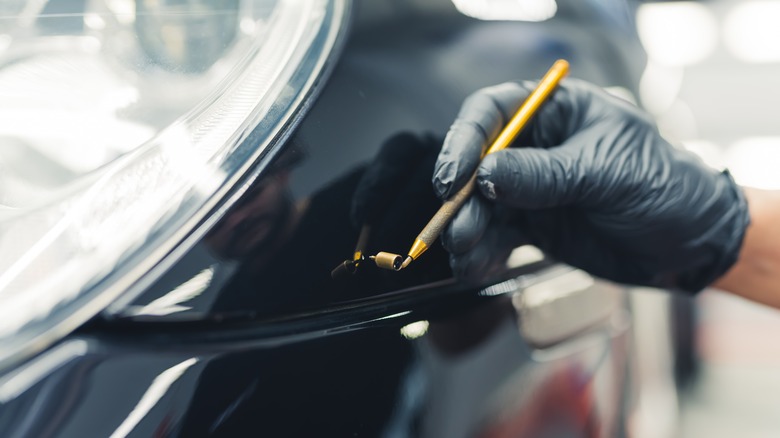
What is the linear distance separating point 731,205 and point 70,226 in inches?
28.0

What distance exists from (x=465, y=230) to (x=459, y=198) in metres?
0.03

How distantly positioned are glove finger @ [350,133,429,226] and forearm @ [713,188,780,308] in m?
0.52

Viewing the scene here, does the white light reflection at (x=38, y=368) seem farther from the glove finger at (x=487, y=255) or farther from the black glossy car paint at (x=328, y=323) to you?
the glove finger at (x=487, y=255)

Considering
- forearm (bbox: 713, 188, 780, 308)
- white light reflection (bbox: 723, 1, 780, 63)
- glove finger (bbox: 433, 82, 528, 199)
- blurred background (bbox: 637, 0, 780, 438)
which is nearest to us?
glove finger (bbox: 433, 82, 528, 199)

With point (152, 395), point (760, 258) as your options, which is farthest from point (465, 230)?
point (760, 258)

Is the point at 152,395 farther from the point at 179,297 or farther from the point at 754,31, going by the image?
the point at 754,31

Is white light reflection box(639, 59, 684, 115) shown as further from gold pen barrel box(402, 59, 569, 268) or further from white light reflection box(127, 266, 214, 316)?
white light reflection box(127, 266, 214, 316)

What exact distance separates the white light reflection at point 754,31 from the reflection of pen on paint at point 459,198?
5544mm

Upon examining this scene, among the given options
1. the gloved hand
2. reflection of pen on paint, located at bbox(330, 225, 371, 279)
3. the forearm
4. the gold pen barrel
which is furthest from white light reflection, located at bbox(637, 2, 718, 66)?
reflection of pen on paint, located at bbox(330, 225, 371, 279)

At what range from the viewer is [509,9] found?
0.71 metres

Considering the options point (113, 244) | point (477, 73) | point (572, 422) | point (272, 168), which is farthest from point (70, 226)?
point (572, 422)

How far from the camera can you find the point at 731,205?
81cm

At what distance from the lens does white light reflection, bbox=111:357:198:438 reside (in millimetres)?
439

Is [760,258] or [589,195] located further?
[760,258]
